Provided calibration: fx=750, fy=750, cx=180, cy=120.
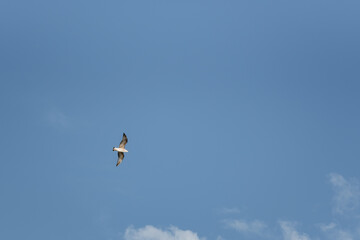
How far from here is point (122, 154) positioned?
586 feet
